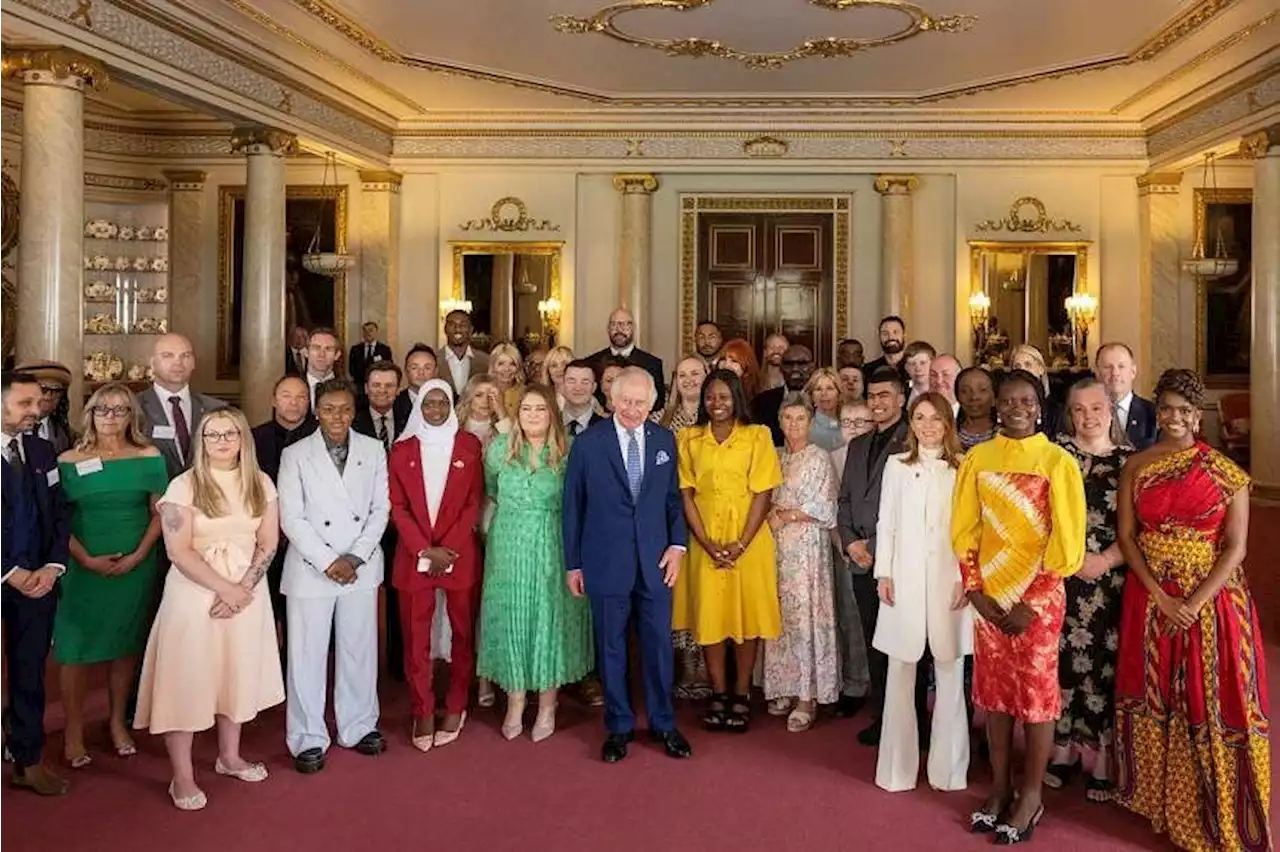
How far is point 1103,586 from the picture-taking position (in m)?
4.50

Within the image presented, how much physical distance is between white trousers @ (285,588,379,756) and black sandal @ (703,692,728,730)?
5.52 feet

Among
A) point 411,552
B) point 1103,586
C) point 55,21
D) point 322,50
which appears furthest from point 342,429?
point 322,50

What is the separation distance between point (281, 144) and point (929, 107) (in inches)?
309

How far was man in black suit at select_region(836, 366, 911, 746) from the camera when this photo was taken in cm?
524

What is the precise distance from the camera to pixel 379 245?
14336 mm

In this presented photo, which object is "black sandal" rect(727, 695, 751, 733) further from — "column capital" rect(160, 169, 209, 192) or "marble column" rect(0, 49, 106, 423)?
"column capital" rect(160, 169, 209, 192)

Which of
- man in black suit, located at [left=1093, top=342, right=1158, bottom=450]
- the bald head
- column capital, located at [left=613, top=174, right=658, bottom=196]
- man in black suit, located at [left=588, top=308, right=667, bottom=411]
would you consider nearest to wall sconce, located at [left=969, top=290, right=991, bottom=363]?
column capital, located at [left=613, top=174, right=658, bottom=196]

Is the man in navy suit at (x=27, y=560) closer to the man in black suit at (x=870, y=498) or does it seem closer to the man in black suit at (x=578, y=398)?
the man in black suit at (x=578, y=398)

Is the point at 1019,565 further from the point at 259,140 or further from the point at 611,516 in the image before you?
the point at 259,140

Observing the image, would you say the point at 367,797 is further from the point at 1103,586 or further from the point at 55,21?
the point at 55,21

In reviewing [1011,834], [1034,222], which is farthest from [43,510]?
[1034,222]

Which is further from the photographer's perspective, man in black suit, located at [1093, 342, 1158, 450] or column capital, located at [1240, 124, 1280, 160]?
column capital, located at [1240, 124, 1280, 160]

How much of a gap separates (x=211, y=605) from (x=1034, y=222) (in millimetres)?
12268

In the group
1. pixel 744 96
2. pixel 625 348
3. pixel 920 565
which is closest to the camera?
pixel 920 565
